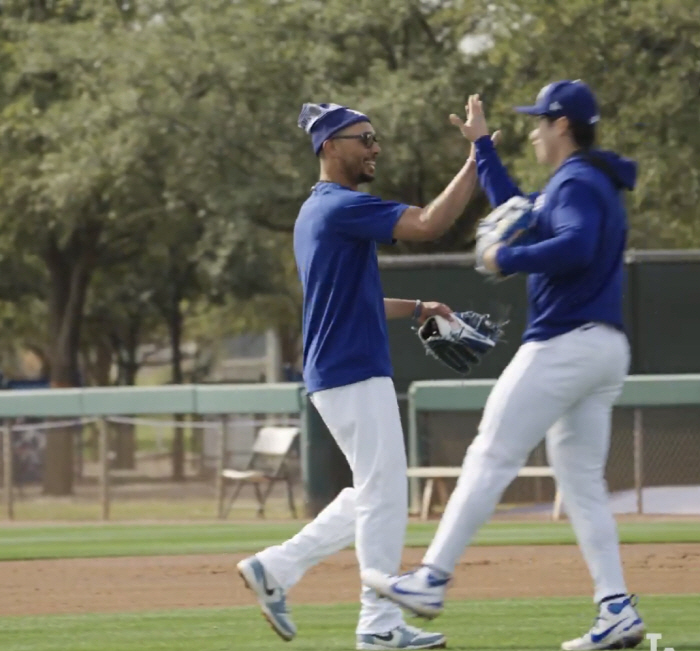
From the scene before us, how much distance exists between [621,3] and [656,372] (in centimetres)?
499

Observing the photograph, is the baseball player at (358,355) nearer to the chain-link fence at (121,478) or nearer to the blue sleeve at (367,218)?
A: the blue sleeve at (367,218)

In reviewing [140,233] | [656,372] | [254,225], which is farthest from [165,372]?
[656,372]

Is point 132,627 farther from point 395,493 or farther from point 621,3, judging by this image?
point 621,3

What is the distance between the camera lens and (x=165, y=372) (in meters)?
87.9

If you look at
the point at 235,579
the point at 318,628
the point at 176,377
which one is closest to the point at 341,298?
the point at 318,628

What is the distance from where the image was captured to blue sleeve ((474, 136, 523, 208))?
699cm

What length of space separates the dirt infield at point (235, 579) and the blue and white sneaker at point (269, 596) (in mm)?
2761

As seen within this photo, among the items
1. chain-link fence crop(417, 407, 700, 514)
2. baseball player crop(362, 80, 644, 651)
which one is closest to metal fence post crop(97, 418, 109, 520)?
chain-link fence crop(417, 407, 700, 514)

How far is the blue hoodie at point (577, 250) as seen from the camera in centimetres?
652

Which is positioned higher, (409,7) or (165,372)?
(409,7)

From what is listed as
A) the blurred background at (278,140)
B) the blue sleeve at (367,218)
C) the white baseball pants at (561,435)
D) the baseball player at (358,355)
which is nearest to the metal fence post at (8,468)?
the blurred background at (278,140)

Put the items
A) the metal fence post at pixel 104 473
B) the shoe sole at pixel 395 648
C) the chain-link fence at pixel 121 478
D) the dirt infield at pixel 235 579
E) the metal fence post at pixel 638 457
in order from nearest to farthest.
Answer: the shoe sole at pixel 395 648, the dirt infield at pixel 235 579, the metal fence post at pixel 638 457, the metal fence post at pixel 104 473, the chain-link fence at pixel 121 478

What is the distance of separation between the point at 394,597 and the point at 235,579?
17.4 ft

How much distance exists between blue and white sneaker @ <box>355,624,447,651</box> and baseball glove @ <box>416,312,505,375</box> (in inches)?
44.5
